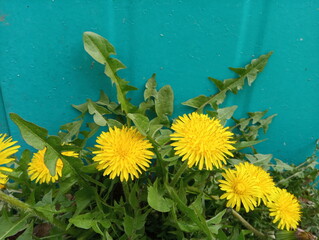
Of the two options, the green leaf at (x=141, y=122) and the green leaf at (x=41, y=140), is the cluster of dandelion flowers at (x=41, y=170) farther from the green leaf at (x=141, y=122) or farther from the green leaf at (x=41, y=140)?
the green leaf at (x=141, y=122)

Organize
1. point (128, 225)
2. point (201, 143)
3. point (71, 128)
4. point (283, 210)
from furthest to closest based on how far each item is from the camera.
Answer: point (71, 128)
point (283, 210)
point (128, 225)
point (201, 143)

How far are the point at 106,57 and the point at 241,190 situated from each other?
0.78 metres

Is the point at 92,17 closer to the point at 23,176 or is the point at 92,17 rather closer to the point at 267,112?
the point at 23,176

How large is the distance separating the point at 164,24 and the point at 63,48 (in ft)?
1.53

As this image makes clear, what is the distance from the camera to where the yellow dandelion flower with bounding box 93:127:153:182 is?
0.88 metres

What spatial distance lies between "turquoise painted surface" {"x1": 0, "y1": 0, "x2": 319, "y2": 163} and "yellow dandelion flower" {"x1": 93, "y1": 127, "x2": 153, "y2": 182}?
1.40 ft

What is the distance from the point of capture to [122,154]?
896 millimetres

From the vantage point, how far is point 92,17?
1.16 metres

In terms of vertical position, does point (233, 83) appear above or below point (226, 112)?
above

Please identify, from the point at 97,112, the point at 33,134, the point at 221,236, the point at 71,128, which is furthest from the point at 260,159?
the point at 33,134

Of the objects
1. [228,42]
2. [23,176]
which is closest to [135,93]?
[228,42]

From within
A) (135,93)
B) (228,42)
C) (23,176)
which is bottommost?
(23,176)

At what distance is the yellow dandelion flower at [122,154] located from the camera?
0.88 metres

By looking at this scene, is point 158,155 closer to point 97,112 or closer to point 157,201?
point 157,201
